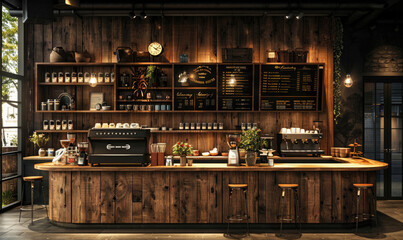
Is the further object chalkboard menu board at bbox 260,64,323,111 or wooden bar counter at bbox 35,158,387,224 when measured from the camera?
chalkboard menu board at bbox 260,64,323,111

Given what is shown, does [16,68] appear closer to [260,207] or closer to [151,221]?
[151,221]

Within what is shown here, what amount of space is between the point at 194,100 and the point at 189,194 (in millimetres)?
2250

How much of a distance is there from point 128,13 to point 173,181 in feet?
10.2

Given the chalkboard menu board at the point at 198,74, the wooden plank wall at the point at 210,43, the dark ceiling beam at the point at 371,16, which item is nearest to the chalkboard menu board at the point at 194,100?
the chalkboard menu board at the point at 198,74

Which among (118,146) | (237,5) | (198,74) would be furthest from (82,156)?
(237,5)

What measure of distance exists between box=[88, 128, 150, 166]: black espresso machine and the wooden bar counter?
0.17 m

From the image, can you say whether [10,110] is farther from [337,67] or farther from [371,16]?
[371,16]

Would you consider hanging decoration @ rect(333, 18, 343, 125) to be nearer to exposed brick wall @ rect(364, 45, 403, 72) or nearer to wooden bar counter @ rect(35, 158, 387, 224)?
exposed brick wall @ rect(364, 45, 403, 72)

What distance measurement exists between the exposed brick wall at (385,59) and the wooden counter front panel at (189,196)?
9.47ft

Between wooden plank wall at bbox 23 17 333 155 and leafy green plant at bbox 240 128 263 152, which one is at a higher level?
wooden plank wall at bbox 23 17 333 155

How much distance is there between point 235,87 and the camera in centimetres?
607

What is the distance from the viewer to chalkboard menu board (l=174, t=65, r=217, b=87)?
19.9 ft

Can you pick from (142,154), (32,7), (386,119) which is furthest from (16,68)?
(386,119)

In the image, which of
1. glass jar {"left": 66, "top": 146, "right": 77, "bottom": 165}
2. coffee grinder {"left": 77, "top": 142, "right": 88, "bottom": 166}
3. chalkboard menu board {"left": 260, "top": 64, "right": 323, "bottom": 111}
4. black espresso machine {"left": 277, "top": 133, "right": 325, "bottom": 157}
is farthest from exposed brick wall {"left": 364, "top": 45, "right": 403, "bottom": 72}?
glass jar {"left": 66, "top": 146, "right": 77, "bottom": 165}
